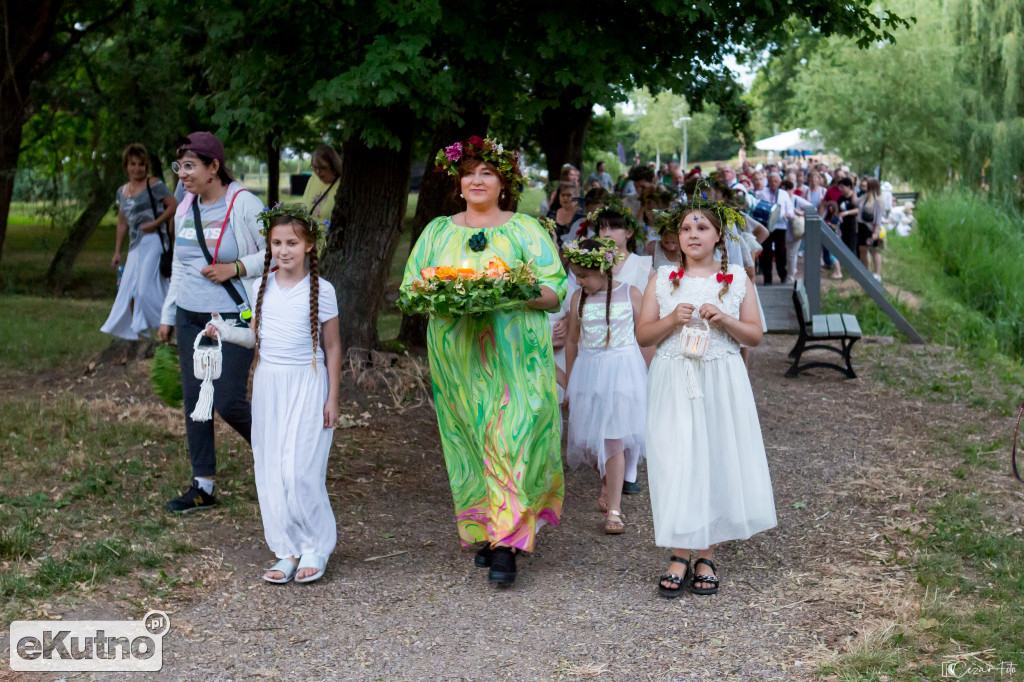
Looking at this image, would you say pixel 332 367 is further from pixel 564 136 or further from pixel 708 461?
pixel 564 136

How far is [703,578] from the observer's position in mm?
5273

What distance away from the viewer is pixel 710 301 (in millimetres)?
5305

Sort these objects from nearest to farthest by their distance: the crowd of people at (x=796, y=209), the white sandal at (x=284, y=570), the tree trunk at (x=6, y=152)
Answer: the white sandal at (x=284, y=570) < the tree trunk at (x=6, y=152) < the crowd of people at (x=796, y=209)

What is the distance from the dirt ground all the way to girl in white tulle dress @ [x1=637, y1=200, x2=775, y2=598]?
0.30 metres

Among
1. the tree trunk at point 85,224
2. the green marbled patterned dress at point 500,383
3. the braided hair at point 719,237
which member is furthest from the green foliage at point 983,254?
the tree trunk at point 85,224

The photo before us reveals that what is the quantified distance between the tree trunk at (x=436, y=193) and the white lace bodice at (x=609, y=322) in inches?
148

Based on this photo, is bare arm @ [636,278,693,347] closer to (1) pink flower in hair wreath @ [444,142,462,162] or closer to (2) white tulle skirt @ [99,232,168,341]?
(1) pink flower in hair wreath @ [444,142,462,162]

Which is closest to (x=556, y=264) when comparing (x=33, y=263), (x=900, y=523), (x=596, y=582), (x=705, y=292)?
(x=705, y=292)

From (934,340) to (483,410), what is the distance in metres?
9.33

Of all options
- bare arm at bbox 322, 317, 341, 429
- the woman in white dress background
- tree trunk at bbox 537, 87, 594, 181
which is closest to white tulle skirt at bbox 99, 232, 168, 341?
the woman in white dress background

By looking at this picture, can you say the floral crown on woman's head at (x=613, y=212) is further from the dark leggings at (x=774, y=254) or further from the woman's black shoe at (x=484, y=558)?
the dark leggings at (x=774, y=254)


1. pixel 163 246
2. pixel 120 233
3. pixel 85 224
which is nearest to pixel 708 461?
pixel 163 246

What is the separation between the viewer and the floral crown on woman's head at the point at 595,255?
6.36m

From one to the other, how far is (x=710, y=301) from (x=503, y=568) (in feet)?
5.33
